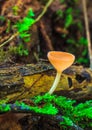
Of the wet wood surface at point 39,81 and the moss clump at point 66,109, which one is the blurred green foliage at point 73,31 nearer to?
the wet wood surface at point 39,81

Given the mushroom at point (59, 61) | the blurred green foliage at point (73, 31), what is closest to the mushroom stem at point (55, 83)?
the mushroom at point (59, 61)

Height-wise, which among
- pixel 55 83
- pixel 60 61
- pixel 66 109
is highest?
pixel 60 61

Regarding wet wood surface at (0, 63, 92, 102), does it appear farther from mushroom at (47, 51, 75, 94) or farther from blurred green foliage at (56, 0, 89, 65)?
blurred green foliage at (56, 0, 89, 65)

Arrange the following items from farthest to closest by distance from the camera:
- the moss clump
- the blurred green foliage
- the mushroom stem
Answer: the blurred green foliage < the mushroom stem < the moss clump

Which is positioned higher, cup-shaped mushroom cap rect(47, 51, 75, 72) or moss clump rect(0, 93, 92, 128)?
cup-shaped mushroom cap rect(47, 51, 75, 72)

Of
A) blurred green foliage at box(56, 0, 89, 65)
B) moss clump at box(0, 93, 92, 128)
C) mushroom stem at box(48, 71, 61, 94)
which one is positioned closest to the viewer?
moss clump at box(0, 93, 92, 128)

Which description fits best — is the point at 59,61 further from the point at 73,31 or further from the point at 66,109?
the point at 73,31

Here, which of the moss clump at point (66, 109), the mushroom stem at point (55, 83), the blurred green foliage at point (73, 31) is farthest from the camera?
the blurred green foliage at point (73, 31)

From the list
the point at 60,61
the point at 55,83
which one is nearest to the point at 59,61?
the point at 60,61

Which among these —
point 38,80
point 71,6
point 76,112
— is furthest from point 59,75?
point 71,6

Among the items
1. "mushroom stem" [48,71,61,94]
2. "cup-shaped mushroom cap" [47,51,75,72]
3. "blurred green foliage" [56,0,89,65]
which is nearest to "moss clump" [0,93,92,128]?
"mushroom stem" [48,71,61,94]
